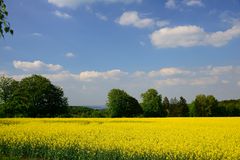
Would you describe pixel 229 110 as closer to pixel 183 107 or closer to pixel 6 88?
pixel 183 107

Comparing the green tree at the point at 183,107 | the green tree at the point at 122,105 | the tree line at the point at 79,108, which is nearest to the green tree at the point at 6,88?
the tree line at the point at 79,108

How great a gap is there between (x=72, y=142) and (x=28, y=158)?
2435mm

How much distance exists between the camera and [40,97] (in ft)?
221

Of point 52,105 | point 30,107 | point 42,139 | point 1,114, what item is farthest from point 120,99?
point 42,139

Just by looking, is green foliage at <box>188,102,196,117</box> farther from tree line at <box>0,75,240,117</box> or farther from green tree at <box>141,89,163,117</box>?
green tree at <box>141,89,163,117</box>

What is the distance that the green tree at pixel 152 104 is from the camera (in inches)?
3273

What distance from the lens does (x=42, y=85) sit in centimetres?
7006

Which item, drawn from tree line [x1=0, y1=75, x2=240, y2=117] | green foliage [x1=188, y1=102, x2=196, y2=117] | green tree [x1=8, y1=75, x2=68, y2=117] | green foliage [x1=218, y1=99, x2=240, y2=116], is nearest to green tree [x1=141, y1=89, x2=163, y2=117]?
tree line [x1=0, y1=75, x2=240, y2=117]

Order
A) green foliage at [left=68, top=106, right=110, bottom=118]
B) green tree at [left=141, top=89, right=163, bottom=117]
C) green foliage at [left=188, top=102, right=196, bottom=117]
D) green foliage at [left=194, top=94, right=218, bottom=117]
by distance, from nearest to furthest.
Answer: green foliage at [left=68, top=106, right=110, bottom=118] → green tree at [left=141, top=89, right=163, bottom=117] → green foliage at [left=194, top=94, right=218, bottom=117] → green foliage at [left=188, top=102, right=196, bottom=117]

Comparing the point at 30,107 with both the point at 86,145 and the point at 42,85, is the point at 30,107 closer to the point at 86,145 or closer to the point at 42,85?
the point at 42,85

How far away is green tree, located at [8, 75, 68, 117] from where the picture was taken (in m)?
66.0

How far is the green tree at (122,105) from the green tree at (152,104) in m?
2.33

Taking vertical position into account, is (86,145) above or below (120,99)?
below

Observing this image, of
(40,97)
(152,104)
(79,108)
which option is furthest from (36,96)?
(152,104)
